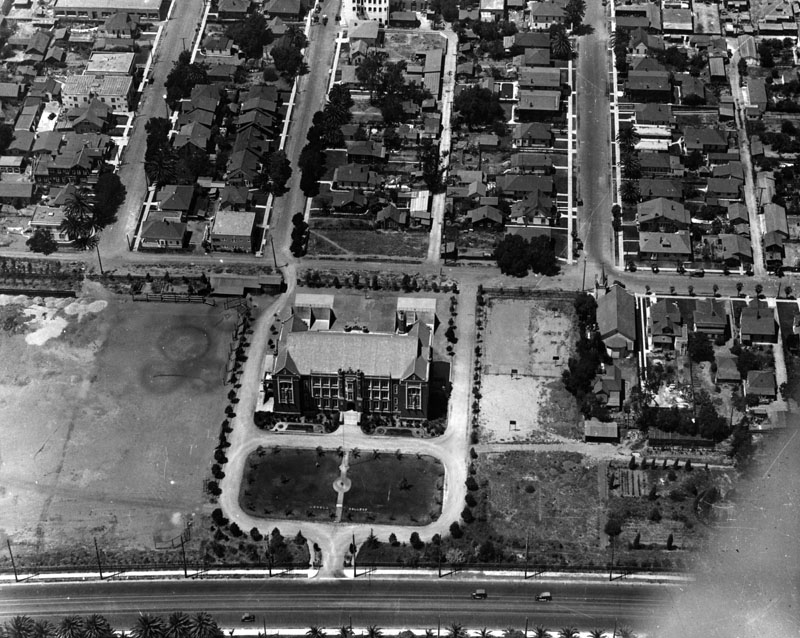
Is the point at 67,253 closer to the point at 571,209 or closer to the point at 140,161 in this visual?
the point at 140,161

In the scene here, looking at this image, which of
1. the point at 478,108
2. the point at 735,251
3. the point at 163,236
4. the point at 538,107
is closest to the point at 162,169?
the point at 163,236

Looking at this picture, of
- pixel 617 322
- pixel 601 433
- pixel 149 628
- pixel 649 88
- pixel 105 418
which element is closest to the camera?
pixel 149 628

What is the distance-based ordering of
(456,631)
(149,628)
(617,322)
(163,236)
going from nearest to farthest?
(149,628), (456,631), (617,322), (163,236)

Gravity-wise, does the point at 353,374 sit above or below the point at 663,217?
below

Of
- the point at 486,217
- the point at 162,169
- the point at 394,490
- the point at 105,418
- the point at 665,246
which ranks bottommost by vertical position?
the point at 394,490

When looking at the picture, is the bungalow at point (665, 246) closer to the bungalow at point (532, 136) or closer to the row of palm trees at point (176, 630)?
the bungalow at point (532, 136)

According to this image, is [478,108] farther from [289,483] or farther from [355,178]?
[289,483]

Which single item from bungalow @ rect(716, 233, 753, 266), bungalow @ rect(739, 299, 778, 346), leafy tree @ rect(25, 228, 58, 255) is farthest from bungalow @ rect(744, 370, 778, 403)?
leafy tree @ rect(25, 228, 58, 255)
